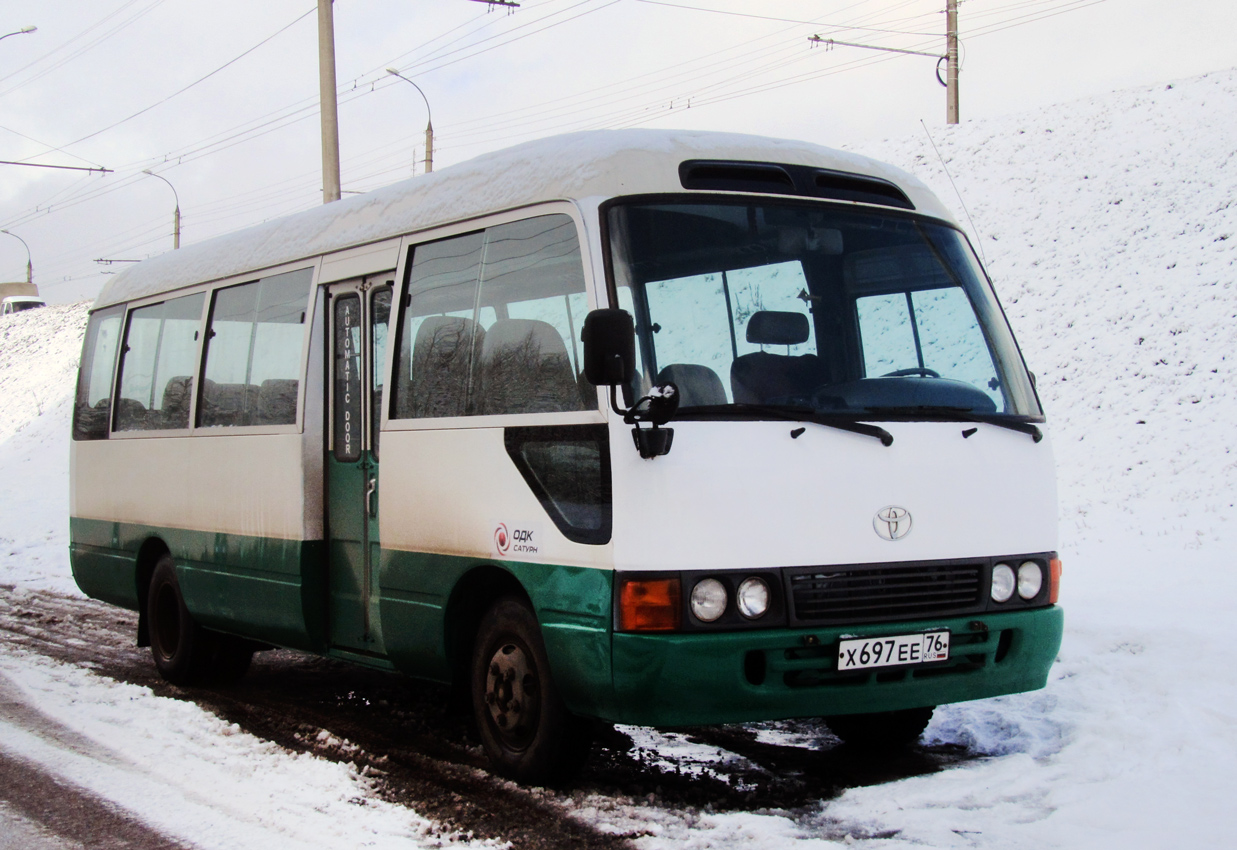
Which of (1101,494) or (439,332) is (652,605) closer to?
(439,332)

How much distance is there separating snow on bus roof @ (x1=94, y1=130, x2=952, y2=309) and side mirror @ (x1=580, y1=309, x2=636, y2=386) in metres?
0.76

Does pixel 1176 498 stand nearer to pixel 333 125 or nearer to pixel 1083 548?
pixel 1083 548

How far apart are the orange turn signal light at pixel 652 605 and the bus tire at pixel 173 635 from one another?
469 cm

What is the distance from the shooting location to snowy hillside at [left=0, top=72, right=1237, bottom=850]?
5.07 metres

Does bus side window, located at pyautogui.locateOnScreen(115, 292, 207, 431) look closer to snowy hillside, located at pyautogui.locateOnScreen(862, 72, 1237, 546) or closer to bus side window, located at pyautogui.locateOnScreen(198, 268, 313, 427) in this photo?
bus side window, located at pyautogui.locateOnScreen(198, 268, 313, 427)

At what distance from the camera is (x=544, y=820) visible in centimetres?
509

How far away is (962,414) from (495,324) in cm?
209

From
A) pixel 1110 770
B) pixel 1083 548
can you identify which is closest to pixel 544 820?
pixel 1110 770

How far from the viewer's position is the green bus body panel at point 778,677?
490cm

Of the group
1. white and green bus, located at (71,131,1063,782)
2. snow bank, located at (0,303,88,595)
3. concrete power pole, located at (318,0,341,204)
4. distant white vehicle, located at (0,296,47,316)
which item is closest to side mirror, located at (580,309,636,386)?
white and green bus, located at (71,131,1063,782)

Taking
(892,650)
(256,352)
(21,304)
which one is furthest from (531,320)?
(21,304)

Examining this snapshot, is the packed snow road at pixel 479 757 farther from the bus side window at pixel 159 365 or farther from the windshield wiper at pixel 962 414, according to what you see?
the bus side window at pixel 159 365

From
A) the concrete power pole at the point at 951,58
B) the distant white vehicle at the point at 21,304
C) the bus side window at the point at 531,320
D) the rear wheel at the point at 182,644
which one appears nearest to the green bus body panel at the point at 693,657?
the bus side window at the point at 531,320

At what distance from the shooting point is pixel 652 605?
194 inches
